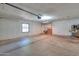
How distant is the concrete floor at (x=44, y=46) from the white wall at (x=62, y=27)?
112 millimetres

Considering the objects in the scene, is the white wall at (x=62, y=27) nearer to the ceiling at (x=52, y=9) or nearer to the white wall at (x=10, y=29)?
the ceiling at (x=52, y=9)

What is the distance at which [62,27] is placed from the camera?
174 cm

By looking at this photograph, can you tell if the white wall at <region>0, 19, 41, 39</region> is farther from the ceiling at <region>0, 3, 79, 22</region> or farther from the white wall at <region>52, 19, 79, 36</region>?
the white wall at <region>52, 19, 79, 36</region>

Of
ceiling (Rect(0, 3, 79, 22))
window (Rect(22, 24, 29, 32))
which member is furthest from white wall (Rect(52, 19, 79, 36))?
window (Rect(22, 24, 29, 32))

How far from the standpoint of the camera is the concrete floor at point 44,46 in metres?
1.55

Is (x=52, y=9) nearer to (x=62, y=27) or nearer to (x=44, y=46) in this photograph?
(x=62, y=27)

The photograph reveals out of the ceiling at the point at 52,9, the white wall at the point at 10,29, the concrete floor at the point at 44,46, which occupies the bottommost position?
the concrete floor at the point at 44,46

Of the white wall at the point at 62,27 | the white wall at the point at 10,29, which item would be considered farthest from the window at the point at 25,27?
the white wall at the point at 62,27

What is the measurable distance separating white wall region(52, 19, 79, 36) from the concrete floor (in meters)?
0.11

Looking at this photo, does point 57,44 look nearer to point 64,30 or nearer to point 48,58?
point 64,30

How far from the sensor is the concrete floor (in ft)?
5.09

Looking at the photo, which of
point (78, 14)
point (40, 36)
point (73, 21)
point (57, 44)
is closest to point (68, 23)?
point (73, 21)

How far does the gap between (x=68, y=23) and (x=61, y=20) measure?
150mm

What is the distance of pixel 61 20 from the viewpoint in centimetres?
170
